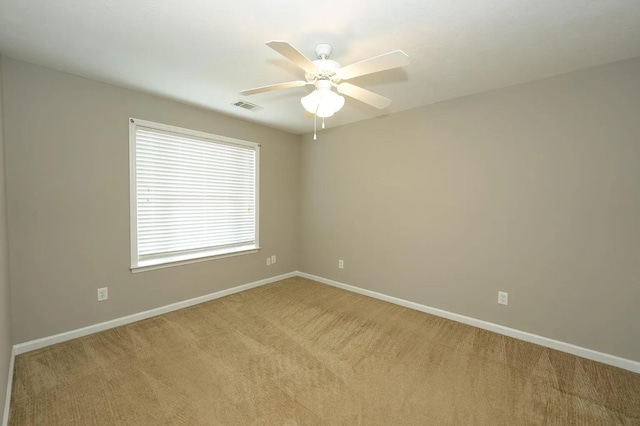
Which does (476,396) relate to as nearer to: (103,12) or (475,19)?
(475,19)

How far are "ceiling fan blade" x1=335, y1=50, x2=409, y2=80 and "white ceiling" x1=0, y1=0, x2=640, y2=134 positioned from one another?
0.31 metres

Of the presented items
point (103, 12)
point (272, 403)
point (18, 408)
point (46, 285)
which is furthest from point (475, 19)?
point (46, 285)

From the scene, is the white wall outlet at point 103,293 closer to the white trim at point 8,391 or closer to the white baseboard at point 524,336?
the white trim at point 8,391

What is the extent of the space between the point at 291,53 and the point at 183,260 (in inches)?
109

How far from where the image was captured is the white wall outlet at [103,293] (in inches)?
105

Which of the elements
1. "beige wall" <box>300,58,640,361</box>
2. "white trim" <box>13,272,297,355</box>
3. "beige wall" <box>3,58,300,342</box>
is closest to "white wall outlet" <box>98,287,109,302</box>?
"beige wall" <box>3,58,300,342</box>

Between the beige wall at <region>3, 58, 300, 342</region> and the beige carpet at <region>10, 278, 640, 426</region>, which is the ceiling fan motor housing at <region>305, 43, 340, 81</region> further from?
the beige carpet at <region>10, 278, 640, 426</region>

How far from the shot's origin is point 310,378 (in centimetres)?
205

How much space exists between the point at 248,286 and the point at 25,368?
225 cm

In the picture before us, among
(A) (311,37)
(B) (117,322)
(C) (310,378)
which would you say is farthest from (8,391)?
(A) (311,37)

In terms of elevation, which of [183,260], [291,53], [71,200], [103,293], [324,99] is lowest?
[103,293]

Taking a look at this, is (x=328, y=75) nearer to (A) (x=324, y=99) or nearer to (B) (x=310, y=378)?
(A) (x=324, y=99)

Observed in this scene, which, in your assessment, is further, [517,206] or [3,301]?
[517,206]

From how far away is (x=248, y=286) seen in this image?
156 inches
